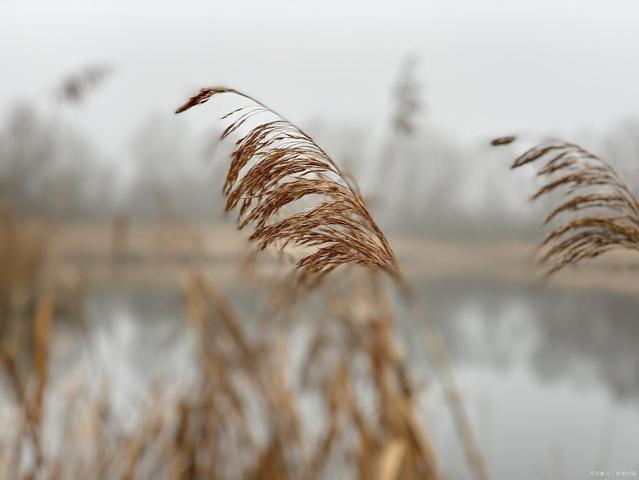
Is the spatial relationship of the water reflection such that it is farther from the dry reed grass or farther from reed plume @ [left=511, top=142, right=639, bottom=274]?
reed plume @ [left=511, top=142, right=639, bottom=274]

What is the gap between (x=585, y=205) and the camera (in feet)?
1.13

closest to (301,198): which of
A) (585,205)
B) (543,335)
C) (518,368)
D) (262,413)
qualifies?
(585,205)

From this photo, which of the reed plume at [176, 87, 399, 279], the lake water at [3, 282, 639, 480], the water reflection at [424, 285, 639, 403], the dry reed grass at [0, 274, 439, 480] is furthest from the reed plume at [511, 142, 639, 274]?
the water reflection at [424, 285, 639, 403]

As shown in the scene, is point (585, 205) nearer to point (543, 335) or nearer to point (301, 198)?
point (301, 198)

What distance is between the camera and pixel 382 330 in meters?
1.24

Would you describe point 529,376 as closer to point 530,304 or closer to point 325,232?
point 530,304

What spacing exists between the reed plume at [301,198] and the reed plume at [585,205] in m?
0.08

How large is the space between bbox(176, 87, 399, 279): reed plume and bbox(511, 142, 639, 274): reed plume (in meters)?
0.08

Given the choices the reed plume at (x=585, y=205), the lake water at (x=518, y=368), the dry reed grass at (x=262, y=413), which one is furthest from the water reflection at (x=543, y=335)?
the reed plume at (x=585, y=205)

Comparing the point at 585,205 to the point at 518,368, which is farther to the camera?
the point at 518,368

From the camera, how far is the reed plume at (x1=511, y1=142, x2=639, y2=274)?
324 millimetres

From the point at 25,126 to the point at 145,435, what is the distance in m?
4.38

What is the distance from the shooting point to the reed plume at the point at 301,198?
0.32m

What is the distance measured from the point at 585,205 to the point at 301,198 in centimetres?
14
